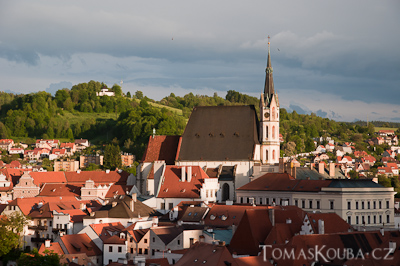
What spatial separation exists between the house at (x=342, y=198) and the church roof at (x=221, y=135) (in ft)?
33.9

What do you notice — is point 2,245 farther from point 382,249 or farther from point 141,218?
point 382,249

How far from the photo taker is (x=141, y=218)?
84.4 metres

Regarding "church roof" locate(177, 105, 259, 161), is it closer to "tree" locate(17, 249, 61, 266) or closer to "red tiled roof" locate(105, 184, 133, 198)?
"red tiled roof" locate(105, 184, 133, 198)

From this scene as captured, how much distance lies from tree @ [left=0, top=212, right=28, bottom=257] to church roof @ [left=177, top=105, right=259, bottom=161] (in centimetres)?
2674

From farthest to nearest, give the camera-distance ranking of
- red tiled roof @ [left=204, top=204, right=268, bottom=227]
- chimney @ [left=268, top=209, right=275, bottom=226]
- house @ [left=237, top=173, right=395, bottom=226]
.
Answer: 1. house @ [left=237, top=173, right=395, bottom=226]
2. red tiled roof @ [left=204, top=204, right=268, bottom=227]
3. chimney @ [left=268, top=209, right=275, bottom=226]

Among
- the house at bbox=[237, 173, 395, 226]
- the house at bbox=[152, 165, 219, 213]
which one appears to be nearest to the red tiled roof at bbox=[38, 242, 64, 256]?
the house at bbox=[152, 165, 219, 213]

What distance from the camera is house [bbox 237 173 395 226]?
285 ft

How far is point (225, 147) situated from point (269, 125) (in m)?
6.29

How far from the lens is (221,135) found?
105 metres

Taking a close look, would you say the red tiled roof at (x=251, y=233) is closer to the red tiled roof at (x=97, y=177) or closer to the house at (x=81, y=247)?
the house at (x=81, y=247)

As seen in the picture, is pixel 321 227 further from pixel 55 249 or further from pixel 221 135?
pixel 221 135

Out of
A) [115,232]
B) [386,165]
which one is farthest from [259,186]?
[386,165]

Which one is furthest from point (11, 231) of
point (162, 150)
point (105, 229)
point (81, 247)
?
point (162, 150)

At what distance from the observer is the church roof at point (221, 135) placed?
10338cm
